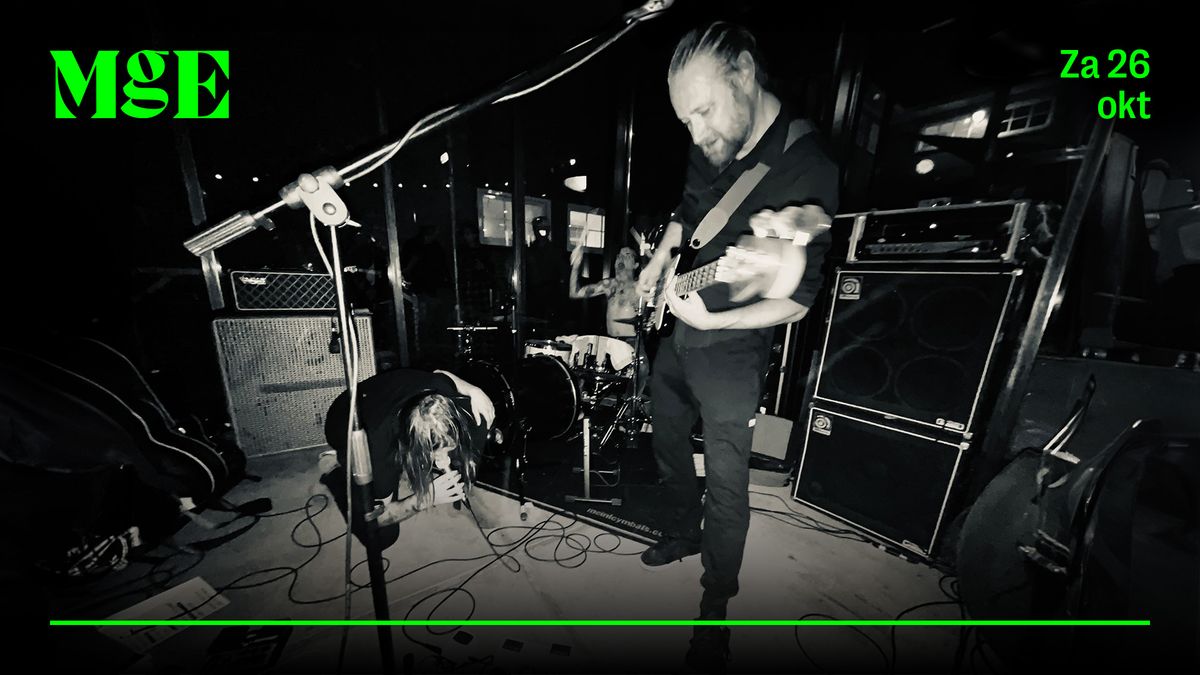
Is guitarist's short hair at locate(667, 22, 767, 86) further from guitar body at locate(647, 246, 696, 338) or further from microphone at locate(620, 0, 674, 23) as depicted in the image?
guitar body at locate(647, 246, 696, 338)

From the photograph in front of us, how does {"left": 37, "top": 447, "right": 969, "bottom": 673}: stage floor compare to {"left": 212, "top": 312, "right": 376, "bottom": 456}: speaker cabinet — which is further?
{"left": 212, "top": 312, "right": 376, "bottom": 456}: speaker cabinet

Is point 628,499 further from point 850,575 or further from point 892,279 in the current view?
point 892,279

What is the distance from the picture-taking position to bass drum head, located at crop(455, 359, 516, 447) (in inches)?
127

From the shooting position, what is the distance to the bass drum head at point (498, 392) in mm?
3229

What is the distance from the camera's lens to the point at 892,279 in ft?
7.74

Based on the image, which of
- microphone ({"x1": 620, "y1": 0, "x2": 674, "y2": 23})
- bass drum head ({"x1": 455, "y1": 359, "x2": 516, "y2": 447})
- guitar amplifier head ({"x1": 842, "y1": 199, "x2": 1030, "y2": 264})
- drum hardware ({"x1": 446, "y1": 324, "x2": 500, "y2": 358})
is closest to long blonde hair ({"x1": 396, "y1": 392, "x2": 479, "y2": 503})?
bass drum head ({"x1": 455, "y1": 359, "x2": 516, "y2": 447})

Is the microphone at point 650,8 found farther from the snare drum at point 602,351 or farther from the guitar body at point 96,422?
the guitar body at point 96,422

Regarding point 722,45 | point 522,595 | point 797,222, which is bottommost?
point 522,595

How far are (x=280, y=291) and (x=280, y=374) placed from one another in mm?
729

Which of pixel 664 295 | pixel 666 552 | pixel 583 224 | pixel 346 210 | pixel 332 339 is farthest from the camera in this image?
pixel 583 224

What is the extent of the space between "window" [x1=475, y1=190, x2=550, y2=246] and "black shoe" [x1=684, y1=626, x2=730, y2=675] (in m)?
4.72

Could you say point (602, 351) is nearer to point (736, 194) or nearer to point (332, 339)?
point (736, 194)

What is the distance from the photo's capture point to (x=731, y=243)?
1.71 m

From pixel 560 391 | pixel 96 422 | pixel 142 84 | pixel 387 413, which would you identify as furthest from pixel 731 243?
pixel 142 84
